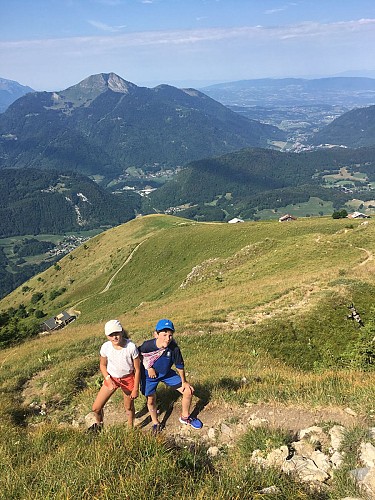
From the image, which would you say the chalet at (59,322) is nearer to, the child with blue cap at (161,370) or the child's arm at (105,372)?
the child's arm at (105,372)

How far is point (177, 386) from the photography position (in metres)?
8.76

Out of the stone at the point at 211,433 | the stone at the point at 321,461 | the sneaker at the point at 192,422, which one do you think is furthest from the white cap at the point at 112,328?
the stone at the point at 321,461

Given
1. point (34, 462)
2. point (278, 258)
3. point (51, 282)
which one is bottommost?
point (51, 282)

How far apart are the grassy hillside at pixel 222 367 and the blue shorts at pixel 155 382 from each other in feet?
4.33

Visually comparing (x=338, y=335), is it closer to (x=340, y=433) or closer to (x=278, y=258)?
(x=340, y=433)

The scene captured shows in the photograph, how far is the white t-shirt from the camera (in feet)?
27.2

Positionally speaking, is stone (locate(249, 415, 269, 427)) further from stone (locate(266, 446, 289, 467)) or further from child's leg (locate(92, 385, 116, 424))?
child's leg (locate(92, 385, 116, 424))

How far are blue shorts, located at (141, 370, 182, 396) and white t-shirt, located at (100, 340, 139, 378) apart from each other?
52 cm

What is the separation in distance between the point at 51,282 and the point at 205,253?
62.4 meters

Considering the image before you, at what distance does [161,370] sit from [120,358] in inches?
43.2

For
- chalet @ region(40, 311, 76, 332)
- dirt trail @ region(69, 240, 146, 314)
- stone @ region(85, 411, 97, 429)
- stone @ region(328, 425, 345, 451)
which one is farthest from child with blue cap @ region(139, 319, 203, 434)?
dirt trail @ region(69, 240, 146, 314)

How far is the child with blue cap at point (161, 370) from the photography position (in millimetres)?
8453

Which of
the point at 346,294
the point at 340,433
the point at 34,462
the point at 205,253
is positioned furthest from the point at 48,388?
the point at 205,253

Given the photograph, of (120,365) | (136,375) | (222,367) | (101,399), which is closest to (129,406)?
(101,399)
